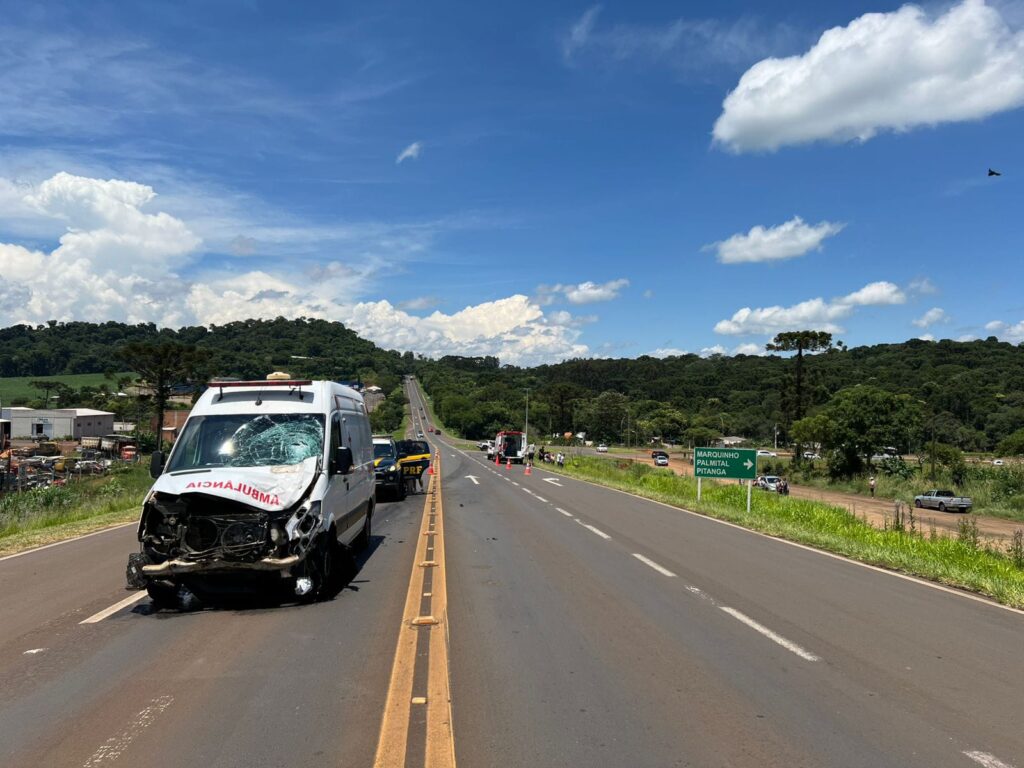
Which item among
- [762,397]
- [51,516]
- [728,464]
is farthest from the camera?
[762,397]

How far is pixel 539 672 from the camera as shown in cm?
591

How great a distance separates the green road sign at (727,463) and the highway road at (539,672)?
1157 centimetres

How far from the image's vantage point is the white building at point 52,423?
96375 mm

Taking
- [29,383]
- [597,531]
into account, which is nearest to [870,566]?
[597,531]

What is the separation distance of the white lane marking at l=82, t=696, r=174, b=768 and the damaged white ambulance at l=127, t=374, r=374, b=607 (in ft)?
8.49

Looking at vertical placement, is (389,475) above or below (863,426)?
below

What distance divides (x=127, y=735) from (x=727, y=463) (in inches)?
826

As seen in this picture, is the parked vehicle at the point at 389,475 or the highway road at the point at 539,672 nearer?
the highway road at the point at 539,672

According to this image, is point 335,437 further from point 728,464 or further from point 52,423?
point 52,423

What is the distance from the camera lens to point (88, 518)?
1858 cm

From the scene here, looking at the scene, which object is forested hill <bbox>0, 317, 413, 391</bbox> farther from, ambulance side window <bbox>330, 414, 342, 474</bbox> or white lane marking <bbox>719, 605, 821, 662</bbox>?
white lane marking <bbox>719, 605, 821, 662</bbox>

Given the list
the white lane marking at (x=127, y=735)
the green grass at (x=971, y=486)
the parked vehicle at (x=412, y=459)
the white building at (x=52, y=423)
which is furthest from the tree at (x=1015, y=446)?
the white building at (x=52, y=423)

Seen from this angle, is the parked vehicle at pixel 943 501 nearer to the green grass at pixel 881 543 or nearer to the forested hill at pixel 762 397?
the green grass at pixel 881 543

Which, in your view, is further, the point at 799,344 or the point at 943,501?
the point at 799,344
